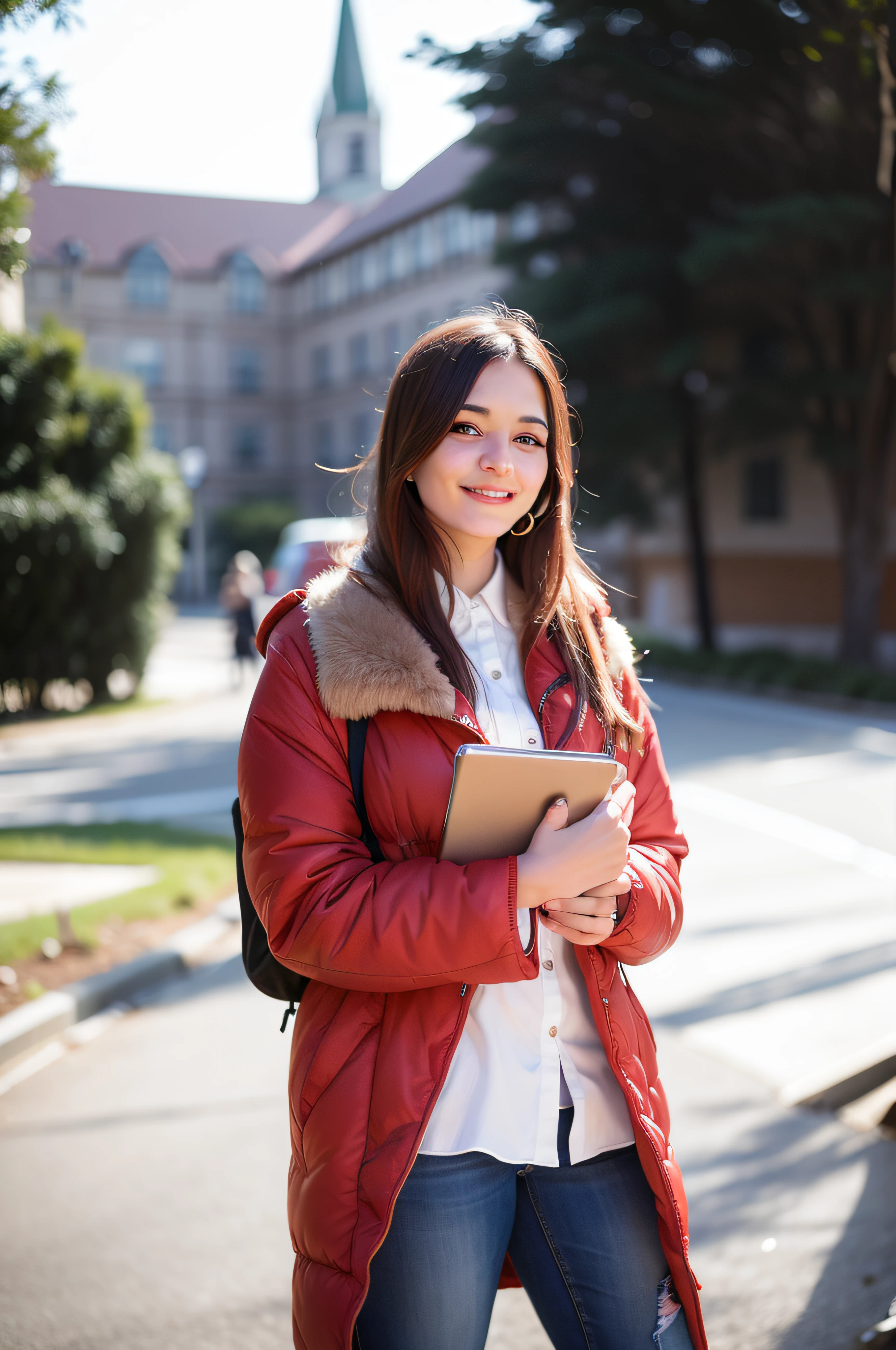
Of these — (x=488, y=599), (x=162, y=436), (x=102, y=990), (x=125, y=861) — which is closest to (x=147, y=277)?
(x=125, y=861)

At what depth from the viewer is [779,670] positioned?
60.3 ft

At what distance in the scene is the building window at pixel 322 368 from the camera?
48.1 meters

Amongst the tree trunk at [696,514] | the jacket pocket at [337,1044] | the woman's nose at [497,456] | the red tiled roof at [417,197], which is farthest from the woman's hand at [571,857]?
the tree trunk at [696,514]

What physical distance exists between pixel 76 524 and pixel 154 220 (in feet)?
39.8

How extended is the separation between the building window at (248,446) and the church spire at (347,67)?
50688 millimetres

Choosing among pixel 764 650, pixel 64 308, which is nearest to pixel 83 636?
pixel 64 308

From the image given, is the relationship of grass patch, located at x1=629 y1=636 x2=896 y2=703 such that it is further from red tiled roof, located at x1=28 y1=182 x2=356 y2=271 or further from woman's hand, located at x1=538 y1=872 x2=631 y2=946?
woman's hand, located at x1=538 y1=872 x2=631 y2=946

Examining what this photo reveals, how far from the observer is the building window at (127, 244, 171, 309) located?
34.2 feet

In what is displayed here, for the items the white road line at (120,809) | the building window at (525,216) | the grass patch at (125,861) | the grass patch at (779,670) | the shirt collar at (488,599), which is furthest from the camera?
the building window at (525,216)

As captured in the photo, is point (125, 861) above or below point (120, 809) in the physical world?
above

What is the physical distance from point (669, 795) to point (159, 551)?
17470mm

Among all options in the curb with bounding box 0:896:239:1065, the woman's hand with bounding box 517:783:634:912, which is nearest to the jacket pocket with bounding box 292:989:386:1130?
the woman's hand with bounding box 517:783:634:912

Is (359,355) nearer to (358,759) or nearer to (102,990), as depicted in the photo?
(102,990)

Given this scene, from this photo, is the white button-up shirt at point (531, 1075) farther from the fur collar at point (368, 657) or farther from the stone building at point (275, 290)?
the stone building at point (275, 290)
